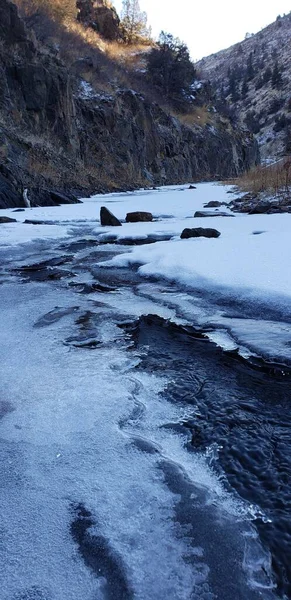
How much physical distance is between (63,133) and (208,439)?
1575cm

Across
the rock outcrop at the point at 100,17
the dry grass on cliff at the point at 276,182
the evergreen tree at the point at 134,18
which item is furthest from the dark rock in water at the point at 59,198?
the evergreen tree at the point at 134,18

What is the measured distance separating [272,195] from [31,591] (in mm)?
9198

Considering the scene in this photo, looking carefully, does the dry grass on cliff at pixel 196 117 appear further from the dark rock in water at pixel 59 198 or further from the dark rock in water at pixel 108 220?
the dark rock in water at pixel 108 220

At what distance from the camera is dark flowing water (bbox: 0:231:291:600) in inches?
32.2

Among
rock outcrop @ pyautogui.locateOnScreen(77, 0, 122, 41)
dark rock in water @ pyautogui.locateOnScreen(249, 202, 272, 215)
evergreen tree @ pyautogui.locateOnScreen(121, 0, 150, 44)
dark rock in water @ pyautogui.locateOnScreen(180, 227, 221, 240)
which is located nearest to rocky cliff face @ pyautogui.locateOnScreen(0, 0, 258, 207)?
dark rock in water @ pyautogui.locateOnScreen(249, 202, 272, 215)

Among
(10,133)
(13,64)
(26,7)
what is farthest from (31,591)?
(26,7)

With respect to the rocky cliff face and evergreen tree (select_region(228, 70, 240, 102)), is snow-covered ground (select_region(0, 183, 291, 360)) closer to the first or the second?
the rocky cliff face

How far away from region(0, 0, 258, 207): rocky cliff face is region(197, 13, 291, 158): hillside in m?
24.5

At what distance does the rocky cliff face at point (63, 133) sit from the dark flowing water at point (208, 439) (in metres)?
8.13

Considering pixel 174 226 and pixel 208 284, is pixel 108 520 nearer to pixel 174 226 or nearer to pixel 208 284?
pixel 208 284

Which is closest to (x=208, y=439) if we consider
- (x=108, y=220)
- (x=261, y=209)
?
(x=108, y=220)

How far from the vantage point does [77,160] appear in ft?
50.0

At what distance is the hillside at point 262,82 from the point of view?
176ft

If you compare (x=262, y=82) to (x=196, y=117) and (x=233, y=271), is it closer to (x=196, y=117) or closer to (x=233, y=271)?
(x=196, y=117)
